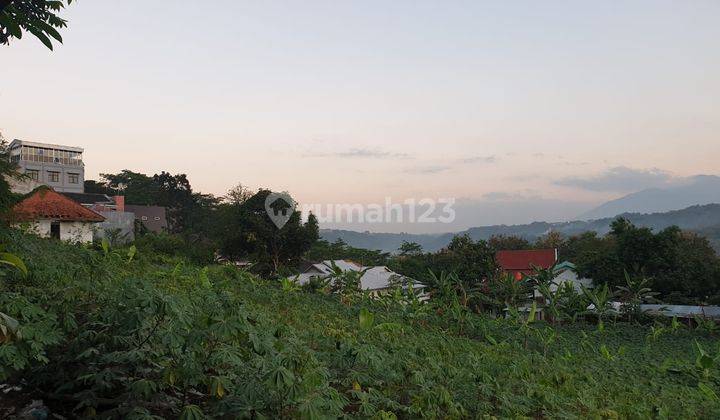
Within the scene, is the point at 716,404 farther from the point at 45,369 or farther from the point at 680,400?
the point at 45,369

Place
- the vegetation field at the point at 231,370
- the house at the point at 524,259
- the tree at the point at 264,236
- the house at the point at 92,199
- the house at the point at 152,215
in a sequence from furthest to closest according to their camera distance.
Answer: the house at the point at 152,215 → the house at the point at 524,259 → the house at the point at 92,199 → the tree at the point at 264,236 → the vegetation field at the point at 231,370

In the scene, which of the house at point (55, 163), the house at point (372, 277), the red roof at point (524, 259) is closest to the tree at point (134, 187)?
the house at point (55, 163)

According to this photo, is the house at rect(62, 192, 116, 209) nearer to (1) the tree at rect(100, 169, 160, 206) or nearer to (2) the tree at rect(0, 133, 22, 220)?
(1) the tree at rect(100, 169, 160, 206)

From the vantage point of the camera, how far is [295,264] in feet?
118

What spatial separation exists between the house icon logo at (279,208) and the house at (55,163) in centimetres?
2424

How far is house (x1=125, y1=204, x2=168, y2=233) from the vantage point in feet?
178

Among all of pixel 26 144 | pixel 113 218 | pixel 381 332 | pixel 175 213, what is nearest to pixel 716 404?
pixel 381 332

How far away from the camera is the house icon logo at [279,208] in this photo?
3456 centimetres

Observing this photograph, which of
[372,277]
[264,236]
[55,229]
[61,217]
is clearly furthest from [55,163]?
[372,277]

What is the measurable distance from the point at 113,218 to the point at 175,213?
93.6 ft

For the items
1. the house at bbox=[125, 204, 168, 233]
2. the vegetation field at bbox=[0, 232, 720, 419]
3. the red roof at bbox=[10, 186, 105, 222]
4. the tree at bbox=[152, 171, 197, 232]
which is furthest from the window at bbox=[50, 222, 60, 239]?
the tree at bbox=[152, 171, 197, 232]

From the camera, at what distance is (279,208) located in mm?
34906

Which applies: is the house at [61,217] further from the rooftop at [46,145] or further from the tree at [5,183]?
the rooftop at [46,145]

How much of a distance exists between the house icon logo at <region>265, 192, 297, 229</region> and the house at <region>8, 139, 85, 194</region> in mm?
24235
